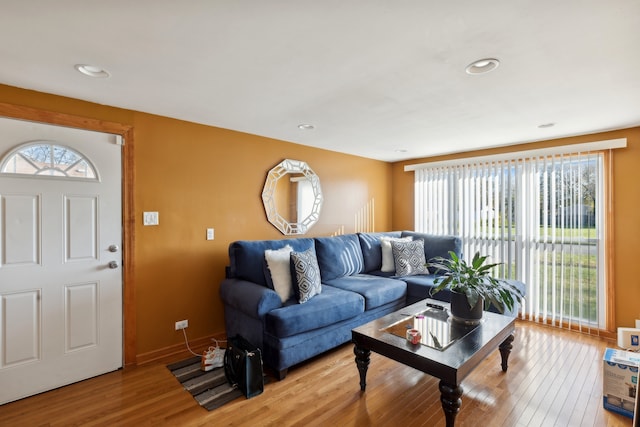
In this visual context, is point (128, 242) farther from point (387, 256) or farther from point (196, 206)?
point (387, 256)

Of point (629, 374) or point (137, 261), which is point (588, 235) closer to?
point (629, 374)

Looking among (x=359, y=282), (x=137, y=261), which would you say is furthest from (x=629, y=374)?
(x=137, y=261)

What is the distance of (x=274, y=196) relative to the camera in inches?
145

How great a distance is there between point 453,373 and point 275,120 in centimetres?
252

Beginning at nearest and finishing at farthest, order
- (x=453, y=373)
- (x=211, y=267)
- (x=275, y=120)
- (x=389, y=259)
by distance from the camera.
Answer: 1. (x=453, y=373)
2. (x=275, y=120)
3. (x=211, y=267)
4. (x=389, y=259)

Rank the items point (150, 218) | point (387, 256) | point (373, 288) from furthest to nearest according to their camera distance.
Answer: point (387, 256)
point (373, 288)
point (150, 218)

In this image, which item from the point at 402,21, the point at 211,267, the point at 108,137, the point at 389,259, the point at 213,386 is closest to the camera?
the point at 402,21

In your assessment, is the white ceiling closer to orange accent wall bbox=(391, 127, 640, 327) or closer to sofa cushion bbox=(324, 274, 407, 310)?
orange accent wall bbox=(391, 127, 640, 327)

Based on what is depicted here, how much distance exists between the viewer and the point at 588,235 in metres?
3.40

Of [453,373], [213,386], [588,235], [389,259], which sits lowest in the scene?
[213,386]

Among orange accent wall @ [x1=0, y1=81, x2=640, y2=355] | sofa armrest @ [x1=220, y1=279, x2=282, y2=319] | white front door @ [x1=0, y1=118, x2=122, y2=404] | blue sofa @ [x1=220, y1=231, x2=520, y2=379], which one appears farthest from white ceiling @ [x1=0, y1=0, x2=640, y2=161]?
sofa armrest @ [x1=220, y1=279, x2=282, y2=319]

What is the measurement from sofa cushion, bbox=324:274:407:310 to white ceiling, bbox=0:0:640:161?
174 cm

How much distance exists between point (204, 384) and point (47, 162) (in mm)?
2091

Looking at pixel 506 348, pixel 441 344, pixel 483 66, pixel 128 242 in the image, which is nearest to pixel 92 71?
pixel 128 242
